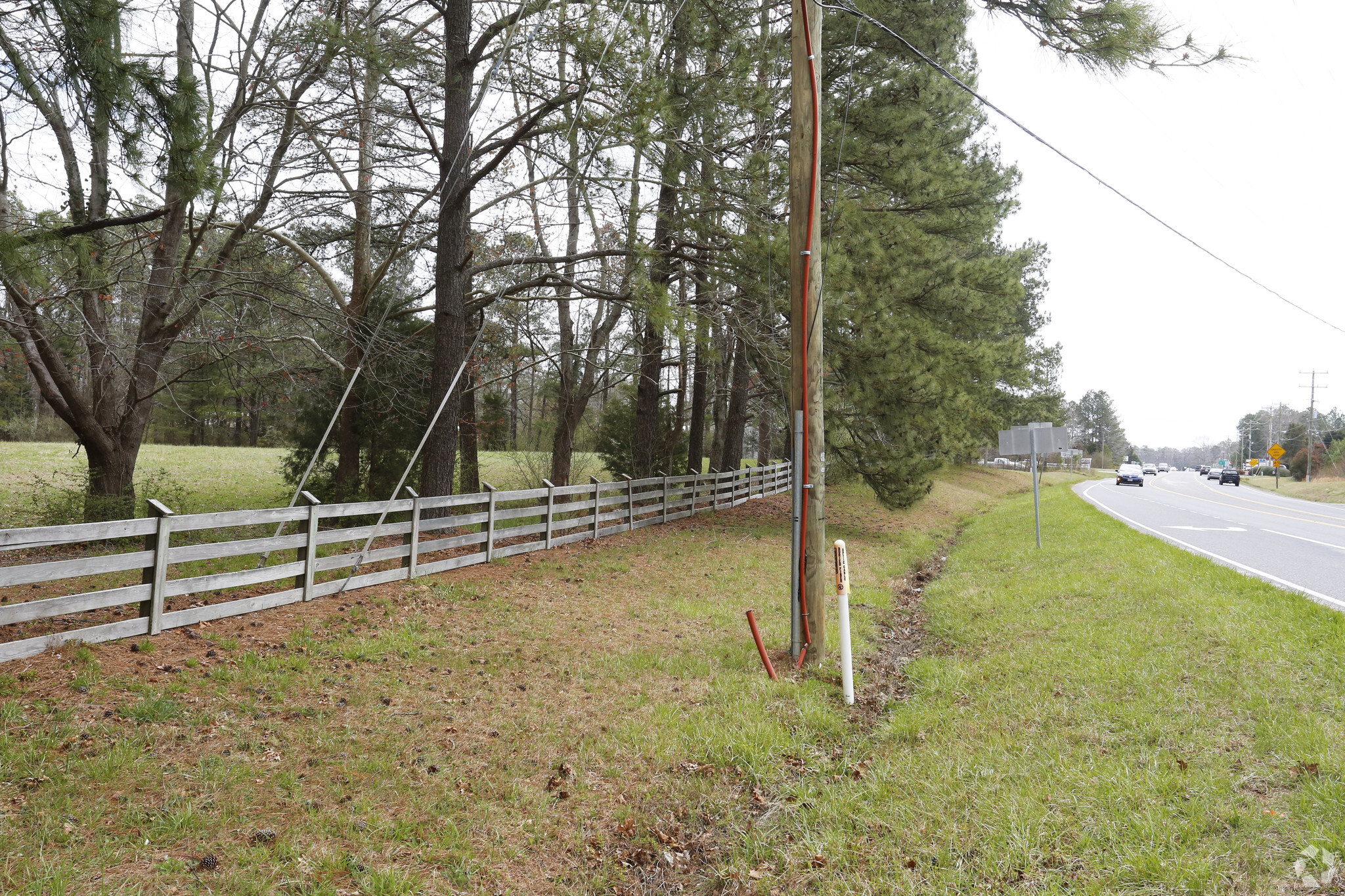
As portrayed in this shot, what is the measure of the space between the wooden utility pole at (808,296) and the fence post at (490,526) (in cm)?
482

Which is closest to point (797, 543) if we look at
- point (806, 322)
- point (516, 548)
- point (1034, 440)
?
point (806, 322)

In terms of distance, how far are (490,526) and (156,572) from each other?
4.52 metres

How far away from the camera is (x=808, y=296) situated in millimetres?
6773

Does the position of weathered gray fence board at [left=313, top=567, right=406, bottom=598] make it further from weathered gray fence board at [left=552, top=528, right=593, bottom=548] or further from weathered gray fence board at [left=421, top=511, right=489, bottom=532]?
weathered gray fence board at [left=552, top=528, right=593, bottom=548]

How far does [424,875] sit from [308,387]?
10.4 m

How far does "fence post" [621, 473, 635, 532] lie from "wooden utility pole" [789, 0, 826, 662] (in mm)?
7245

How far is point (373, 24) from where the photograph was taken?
403 inches

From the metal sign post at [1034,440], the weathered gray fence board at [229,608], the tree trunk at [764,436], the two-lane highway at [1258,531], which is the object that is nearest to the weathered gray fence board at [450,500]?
the weathered gray fence board at [229,608]

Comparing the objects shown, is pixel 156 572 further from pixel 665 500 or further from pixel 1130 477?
pixel 1130 477

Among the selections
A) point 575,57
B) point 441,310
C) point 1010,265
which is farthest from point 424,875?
point 1010,265

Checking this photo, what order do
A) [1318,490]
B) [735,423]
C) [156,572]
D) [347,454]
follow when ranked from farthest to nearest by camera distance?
[1318,490] < [735,423] < [347,454] < [156,572]

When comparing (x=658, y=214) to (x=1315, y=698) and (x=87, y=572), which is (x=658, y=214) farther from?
(x=1315, y=698)

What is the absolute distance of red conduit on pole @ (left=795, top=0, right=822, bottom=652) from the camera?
6.69 m

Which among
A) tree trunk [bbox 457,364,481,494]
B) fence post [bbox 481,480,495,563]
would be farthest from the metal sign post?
tree trunk [bbox 457,364,481,494]
